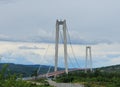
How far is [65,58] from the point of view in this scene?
234 feet

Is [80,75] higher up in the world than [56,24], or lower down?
lower down

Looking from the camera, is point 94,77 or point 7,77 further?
point 94,77

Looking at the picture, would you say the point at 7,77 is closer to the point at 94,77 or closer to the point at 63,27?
the point at 63,27

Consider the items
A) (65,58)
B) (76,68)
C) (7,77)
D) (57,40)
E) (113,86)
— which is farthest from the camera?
(76,68)

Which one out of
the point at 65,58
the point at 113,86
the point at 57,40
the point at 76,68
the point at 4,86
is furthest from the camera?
the point at 76,68

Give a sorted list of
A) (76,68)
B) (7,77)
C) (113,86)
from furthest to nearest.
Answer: (76,68), (113,86), (7,77)

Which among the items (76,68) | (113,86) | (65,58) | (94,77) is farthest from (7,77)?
(76,68)

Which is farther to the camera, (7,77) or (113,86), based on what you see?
(113,86)

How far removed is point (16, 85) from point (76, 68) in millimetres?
86718

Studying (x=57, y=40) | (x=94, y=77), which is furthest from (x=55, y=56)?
(x=94, y=77)

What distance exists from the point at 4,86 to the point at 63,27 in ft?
207

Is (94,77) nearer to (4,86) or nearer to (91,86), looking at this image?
(91,86)

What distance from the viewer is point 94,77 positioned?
82.4m

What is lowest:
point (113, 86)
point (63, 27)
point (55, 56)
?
point (113, 86)
